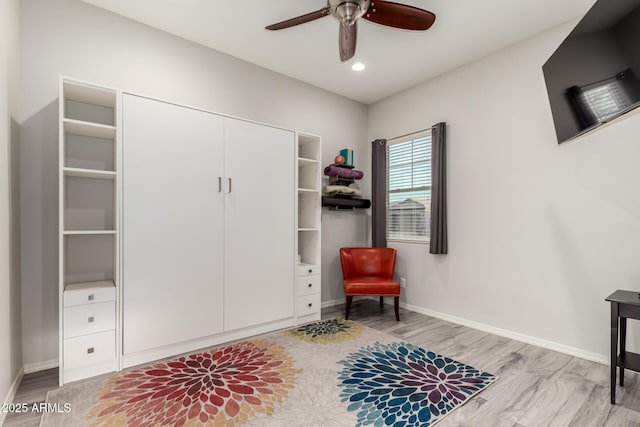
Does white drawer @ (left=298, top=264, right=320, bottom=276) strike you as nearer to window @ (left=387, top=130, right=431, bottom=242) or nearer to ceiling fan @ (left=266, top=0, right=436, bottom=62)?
window @ (left=387, top=130, right=431, bottom=242)

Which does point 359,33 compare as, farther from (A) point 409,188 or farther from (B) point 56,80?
(B) point 56,80

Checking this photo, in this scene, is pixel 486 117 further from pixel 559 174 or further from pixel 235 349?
pixel 235 349

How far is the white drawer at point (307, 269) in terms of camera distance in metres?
3.35

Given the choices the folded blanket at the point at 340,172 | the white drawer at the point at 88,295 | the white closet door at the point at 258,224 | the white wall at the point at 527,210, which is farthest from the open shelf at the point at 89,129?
the white wall at the point at 527,210

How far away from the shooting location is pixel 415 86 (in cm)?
393

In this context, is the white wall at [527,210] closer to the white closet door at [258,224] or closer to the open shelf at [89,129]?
the white closet door at [258,224]

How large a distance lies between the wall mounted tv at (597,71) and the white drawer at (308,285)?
2.65 meters

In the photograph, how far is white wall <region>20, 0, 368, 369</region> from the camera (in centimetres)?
229

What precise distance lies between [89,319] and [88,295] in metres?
0.17

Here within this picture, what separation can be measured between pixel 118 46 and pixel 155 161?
1.14 meters

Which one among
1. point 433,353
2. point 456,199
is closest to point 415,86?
point 456,199

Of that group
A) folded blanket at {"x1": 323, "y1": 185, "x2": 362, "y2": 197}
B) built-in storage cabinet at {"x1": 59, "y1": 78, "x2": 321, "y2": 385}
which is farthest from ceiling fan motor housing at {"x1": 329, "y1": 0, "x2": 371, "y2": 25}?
folded blanket at {"x1": 323, "y1": 185, "x2": 362, "y2": 197}

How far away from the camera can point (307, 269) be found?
11.1 feet

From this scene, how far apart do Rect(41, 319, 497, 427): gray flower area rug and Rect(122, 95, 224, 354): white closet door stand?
0.32m
